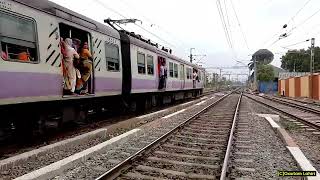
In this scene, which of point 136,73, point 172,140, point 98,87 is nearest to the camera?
point 172,140

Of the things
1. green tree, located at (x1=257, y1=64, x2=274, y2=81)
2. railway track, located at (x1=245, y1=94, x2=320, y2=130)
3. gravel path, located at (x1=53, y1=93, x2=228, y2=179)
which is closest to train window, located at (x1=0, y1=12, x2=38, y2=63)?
gravel path, located at (x1=53, y1=93, x2=228, y2=179)

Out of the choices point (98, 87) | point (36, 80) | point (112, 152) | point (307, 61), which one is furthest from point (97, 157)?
point (307, 61)

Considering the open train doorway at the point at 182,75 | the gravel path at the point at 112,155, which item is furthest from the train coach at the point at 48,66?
the open train doorway at the point at 182,75

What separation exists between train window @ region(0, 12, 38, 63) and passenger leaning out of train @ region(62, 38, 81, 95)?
1.35 metres

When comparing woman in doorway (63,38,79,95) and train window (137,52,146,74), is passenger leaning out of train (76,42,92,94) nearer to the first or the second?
woman in doorway (63,38,79,95)

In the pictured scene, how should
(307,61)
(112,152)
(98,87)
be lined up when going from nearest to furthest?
(112,152) < (98,87) < (307,61)

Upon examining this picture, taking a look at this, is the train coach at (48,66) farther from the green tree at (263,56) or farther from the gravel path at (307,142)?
the green tree at (263,56)

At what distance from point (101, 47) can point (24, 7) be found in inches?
161

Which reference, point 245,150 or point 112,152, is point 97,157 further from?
point 245,150

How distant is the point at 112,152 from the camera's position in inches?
336

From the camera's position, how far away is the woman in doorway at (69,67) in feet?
31.3

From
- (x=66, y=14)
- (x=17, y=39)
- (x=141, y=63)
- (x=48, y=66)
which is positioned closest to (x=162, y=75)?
(x=141, y=63)

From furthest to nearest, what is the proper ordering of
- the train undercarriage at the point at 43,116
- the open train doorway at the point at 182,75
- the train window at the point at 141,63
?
the open train doorway at the point at 182,75, the train window at the point at 141,63, the train undercarriage at the point at 43,116

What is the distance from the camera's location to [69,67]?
31.7ft
